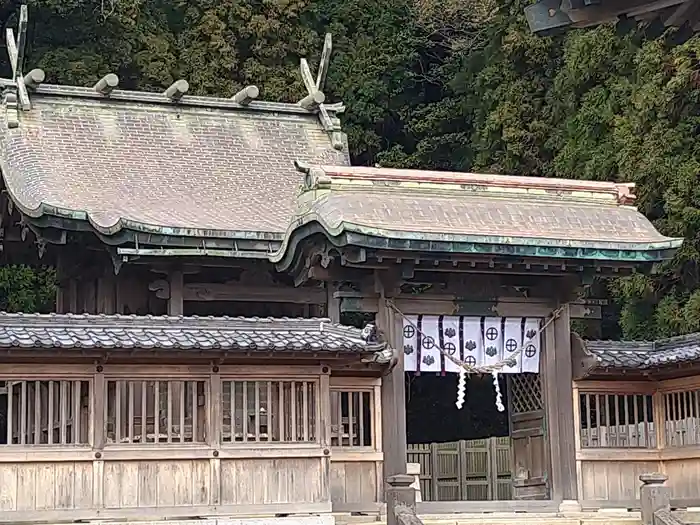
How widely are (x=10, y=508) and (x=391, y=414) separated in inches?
189

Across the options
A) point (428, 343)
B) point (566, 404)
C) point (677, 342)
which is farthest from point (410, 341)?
point (677, 342)

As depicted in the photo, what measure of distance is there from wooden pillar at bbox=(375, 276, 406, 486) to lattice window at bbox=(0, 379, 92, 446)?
3770 millimetres

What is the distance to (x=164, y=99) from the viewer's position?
23719 mm

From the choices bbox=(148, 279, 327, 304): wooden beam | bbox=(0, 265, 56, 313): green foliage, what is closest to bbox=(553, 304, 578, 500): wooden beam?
bbox=(148, 279, 327, 304): wooden beam

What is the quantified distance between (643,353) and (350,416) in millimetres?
4185

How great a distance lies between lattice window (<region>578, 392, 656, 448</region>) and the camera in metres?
17.7

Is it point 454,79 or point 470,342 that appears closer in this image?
point 470,342

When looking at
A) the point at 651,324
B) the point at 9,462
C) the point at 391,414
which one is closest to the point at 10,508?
the point at 9,462

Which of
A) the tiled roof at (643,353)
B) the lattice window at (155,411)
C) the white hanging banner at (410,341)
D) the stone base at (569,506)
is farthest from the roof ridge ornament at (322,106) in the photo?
the lattice window at (155,411)

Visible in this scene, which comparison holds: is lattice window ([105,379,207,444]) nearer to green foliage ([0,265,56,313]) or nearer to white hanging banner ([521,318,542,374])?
white hanging banner ([521,318,542,374])

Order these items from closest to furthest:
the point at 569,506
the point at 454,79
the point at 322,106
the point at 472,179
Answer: the point at 569,506, the point at 472,179, the point at 322,106, the point at 454,79

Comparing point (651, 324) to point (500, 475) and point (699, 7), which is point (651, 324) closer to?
point (500, 475)

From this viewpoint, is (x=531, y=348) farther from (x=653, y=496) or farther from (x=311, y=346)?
(x=311, y=346)

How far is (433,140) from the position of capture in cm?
3262
